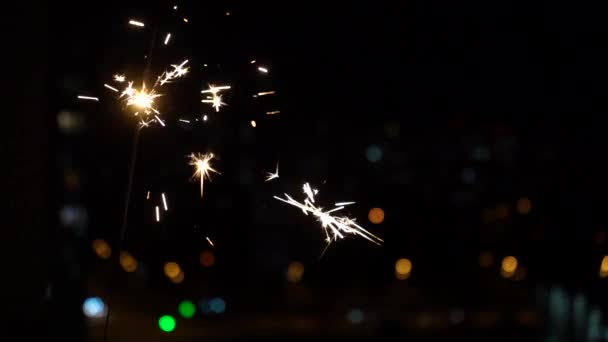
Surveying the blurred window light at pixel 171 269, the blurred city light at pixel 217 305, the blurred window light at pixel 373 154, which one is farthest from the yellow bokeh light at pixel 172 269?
the blurred window light at pixel 373 154

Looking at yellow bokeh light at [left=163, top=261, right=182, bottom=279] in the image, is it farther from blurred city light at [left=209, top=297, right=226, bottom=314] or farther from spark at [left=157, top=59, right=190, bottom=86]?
spark at [left=157, top=59, right=190, bottom=86]

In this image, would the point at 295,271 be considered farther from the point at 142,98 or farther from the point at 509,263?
the point at 142,98

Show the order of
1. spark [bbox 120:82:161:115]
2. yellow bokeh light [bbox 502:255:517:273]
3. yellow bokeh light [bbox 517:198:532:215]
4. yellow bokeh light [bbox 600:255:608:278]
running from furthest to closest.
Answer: yellow bokeh light [bbox 502:255:517:273], yellow bokeh light [bbox 517:198:532:215], yellow bokeh light [bbox 600:255:608:278], spark [bbox 120:82:161:115]

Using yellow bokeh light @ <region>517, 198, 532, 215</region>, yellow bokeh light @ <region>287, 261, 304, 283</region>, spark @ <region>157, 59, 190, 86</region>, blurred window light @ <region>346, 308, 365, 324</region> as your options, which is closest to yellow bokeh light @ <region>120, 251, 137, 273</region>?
yellow bokeh light @ <region>287, 261, 304, 283</region>

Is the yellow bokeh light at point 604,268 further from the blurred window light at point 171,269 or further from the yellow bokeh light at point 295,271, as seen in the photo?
the blurred window light at point 171,269

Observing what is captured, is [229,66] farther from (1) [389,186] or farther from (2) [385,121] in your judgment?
(1) [389,186]

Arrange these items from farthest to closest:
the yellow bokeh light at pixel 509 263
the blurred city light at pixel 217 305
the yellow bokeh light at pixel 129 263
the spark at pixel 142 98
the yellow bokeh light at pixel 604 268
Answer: the yellow bokeh light at pixel 129 263
the blurred city light at pixel 217 305
the yellow bokeh light at pixel 509 263
the yellow bokeh light at pixel 604 268
the spark at pixel 142 98
